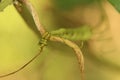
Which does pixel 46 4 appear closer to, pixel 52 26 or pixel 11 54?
pixel 52 26

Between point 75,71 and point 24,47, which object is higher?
point 24,47

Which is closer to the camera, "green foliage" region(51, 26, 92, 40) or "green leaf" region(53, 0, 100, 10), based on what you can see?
"green foliage" region(51, 26, 92, 40)

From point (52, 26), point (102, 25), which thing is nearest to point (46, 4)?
point (52, 26)

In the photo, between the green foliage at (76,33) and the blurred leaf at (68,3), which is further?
the blurred leaf at (68,3)

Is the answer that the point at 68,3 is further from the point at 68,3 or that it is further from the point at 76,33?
the point at 76,33
